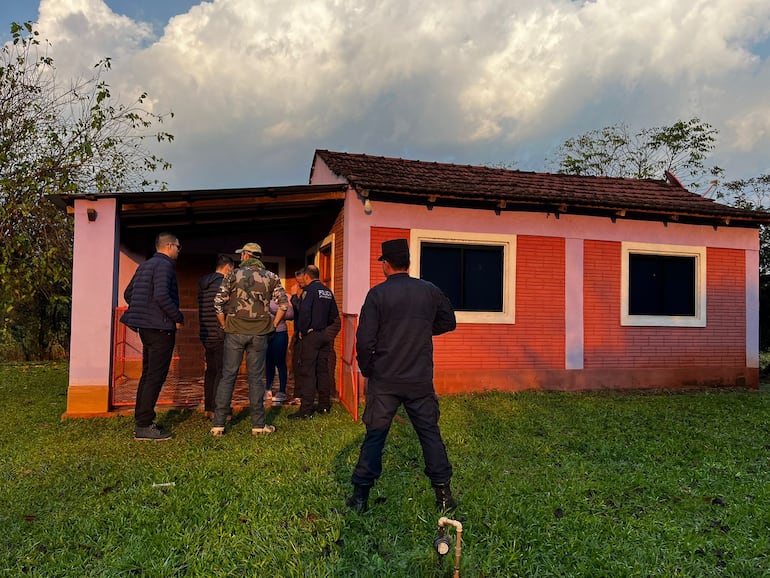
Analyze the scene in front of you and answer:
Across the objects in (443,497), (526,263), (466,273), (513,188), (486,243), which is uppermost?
(513,188)

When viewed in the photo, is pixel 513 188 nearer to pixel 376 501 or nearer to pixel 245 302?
pixel 245 302

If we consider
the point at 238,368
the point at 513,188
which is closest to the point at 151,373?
the point at 238,368

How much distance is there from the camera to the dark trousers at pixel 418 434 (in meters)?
3.35

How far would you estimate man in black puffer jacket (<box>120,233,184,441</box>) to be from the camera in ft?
16.6

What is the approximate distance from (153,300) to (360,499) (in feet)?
10.0

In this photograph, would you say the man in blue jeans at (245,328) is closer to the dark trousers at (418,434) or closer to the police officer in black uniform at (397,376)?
the police officer in black uniform at (397,376)

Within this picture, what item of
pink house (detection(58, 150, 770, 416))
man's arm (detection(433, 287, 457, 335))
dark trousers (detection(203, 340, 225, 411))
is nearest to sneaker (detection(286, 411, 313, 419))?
pink house (detection(58, 150, 770, 416))

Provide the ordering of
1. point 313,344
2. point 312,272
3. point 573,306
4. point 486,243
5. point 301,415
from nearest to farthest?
1. point 301,415
2. point 313,344
3. point 312,272
4. point 486,243
5. point 573,306

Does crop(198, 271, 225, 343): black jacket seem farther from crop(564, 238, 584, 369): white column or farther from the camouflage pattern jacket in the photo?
crop(564, 238, 584, 369): white column

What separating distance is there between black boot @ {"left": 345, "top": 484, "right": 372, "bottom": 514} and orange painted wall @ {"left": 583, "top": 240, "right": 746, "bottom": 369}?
6.31m

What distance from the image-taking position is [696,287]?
9.23 metres

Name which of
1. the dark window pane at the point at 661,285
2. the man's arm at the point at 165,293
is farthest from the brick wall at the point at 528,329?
the man's arm at the point at 165,293

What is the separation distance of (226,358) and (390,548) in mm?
2903

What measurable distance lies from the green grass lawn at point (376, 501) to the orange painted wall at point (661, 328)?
2822 mm
